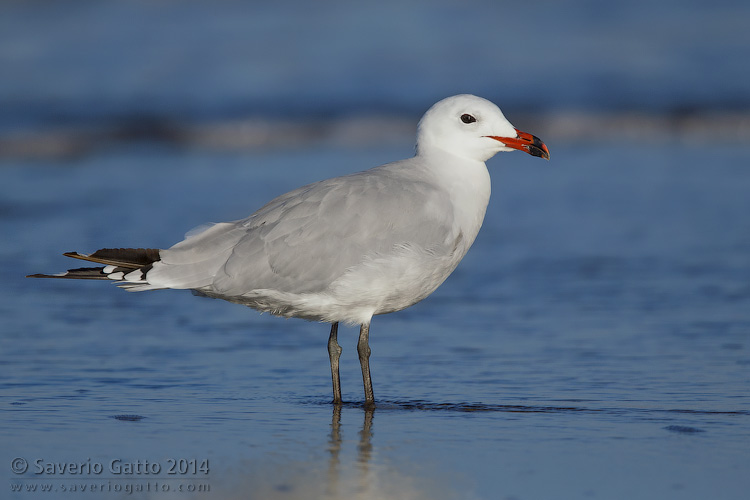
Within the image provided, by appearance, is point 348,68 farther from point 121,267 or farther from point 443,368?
point 121,267

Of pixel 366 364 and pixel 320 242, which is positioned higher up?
pixel 320 242

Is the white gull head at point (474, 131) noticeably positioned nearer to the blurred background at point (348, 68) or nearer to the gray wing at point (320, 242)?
the gray wing at point (320, 242)

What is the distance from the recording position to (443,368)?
621 cm

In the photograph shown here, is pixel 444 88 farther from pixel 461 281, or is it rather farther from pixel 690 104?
pixel 461 281

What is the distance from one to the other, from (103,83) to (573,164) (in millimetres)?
9909

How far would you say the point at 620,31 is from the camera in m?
21.7

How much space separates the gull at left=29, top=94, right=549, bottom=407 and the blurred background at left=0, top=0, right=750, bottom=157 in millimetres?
10178

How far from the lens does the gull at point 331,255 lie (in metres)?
5.49

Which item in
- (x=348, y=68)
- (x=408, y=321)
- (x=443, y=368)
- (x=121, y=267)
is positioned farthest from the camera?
(x=348, y=68)

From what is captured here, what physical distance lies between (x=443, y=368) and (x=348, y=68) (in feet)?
48.2

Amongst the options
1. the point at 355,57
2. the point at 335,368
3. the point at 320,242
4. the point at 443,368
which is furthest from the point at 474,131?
the point at 355,57

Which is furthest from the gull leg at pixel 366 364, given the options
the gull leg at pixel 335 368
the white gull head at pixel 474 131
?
the white gull head at pixel 474 131

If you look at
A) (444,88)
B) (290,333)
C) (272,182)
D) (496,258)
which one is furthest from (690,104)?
(290,333)

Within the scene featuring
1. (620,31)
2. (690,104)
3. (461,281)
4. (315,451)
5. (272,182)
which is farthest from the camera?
(620,31)
